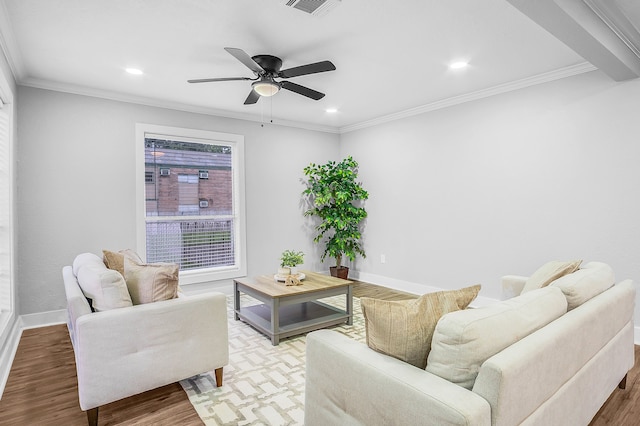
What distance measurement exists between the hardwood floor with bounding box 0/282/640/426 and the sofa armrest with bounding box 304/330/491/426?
0.95m

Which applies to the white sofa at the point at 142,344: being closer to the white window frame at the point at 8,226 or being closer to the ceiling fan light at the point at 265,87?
the white window frame at the point at 8,226

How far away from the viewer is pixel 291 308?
391 cm

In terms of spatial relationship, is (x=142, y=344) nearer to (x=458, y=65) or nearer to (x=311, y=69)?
(x=311, y=69)

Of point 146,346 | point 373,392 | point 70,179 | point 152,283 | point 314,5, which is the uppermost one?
point 314,5

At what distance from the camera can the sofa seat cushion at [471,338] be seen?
4.12 ft

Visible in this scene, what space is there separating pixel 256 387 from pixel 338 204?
340 centimetres

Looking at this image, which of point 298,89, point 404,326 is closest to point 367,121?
point 298,89

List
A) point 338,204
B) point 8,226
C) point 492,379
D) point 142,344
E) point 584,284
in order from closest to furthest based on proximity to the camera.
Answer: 1. point 492,379
2. point 584,284
3. point 142,344
4. point 8,226
5. point 338,204

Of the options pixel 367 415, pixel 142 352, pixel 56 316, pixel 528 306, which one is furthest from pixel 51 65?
pixel 528 306

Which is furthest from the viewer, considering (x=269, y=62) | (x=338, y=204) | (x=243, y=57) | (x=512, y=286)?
(x=338, y=204)

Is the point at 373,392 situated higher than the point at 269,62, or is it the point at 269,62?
the point at 269,62

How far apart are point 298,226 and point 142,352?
3.77 metres

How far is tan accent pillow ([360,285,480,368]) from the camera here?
1.42 metres

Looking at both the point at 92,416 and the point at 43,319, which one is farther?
the point at 43,319
